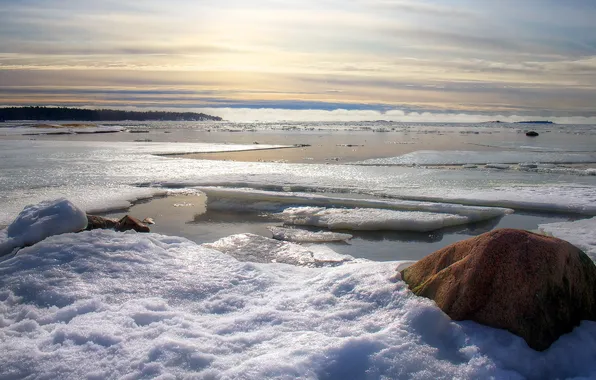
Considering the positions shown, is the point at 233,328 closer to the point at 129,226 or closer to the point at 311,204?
the point at 129,226

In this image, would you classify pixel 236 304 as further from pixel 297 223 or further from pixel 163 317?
pixel 297 223

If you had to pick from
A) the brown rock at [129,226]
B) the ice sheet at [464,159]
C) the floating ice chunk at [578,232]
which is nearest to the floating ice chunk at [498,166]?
the ice sheet at [464,159]

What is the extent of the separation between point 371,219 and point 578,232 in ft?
11.2

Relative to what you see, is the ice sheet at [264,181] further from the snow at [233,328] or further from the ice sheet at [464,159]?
the snow at [233,328]

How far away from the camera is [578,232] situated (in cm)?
805

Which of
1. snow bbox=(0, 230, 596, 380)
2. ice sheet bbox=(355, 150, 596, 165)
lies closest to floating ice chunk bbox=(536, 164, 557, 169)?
ice sheet bbox=(355, 150, 596, 165)

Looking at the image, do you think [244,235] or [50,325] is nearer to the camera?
[50,325]

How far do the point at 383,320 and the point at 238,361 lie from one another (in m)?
1.27

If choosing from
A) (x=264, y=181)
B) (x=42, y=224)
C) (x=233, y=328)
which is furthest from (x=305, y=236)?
(x=264, y=181)

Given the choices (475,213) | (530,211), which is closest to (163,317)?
(475,213)

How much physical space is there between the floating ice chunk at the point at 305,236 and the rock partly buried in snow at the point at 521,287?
3.80m

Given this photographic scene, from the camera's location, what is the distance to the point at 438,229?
895cm

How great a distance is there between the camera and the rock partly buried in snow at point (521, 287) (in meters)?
3.81

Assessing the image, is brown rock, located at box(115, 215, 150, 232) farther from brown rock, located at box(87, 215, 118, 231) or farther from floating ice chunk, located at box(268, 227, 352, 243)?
floating ice chunk, located at box(268, 227, 352, 243)
